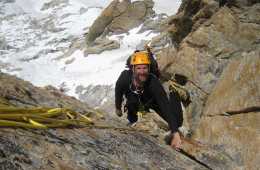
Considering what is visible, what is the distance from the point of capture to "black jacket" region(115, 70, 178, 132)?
6.38 m

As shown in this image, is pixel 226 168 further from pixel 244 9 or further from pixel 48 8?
pixel 48 8

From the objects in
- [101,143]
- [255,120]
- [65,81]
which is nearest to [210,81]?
[255,120]

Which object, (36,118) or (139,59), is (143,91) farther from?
(36,118)

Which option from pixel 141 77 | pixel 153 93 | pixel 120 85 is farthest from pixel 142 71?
pixel 120 85

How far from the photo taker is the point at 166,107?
6574 millimetres

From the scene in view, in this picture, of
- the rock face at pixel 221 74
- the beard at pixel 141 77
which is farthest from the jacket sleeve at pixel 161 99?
the rock face at pixel 221 74

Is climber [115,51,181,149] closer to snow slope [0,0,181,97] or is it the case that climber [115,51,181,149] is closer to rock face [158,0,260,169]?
rock face [158,0,260,169]

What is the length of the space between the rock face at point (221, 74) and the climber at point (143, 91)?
1.68ft

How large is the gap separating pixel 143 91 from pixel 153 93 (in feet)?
1.19

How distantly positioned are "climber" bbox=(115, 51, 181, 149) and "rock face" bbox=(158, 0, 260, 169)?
0.51 metres

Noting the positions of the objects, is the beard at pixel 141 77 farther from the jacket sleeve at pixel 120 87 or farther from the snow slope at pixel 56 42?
the snow slope at pixel 56 42

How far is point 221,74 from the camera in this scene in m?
13.8

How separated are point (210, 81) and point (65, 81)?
43.0 m

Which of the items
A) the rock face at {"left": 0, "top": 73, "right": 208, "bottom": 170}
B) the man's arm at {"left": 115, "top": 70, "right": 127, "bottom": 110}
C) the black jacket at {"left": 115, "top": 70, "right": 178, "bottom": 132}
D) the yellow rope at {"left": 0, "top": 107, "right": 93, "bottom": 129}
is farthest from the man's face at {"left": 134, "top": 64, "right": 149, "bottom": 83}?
the yellow rope at {"left": 0, "top": 107, "right": 93, "bottom": 129}
